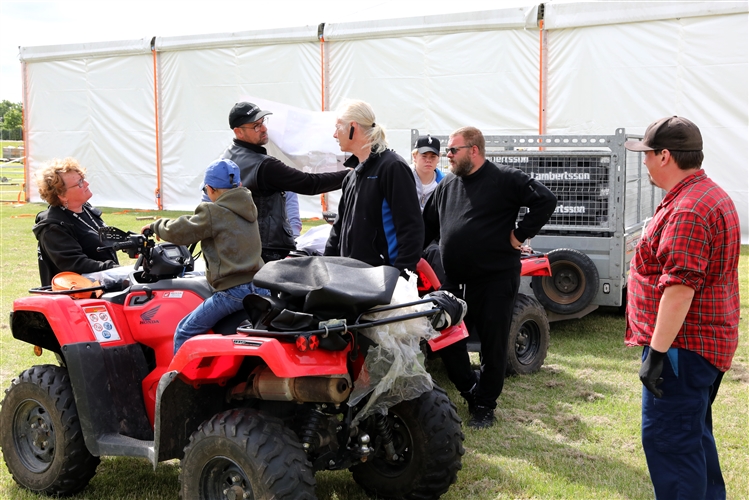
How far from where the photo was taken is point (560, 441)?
4.98 meters

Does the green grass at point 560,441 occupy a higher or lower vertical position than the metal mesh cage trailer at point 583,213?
lower

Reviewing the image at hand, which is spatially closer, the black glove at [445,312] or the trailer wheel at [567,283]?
the black glove at [445,312]

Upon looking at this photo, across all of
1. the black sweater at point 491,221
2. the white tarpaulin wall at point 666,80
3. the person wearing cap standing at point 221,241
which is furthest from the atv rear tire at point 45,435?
the white tarpaulin wall at point 666,80

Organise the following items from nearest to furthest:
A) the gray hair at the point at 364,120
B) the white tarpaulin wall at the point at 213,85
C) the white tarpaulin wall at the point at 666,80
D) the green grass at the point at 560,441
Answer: the green grass at the point at 560,441
the gray hair at the point at 364,120
the white tarpaulin wall at the point at 666,80
the white tarpaulin wall at the point at 213,85

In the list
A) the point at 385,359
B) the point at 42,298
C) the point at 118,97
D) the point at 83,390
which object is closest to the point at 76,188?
the point at 42,298

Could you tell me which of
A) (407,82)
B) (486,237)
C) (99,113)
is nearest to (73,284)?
(486,237)

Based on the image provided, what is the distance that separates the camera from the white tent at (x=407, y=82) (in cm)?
1416

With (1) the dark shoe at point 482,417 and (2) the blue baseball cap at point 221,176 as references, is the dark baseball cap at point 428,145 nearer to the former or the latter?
(1) the dark shoe at point 482,417

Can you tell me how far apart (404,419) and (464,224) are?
5.62 ft

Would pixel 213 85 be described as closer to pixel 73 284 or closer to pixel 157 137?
pixel 157 137

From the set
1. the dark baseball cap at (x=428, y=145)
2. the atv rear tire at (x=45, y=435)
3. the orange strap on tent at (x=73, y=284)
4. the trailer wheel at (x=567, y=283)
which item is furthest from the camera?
the trailer wheel at (x=567, y=283)

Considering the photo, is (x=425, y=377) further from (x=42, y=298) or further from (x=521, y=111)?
(x=521, y=111)

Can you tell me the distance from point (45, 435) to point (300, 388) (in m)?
1.66

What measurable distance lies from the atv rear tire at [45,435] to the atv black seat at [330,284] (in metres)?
1.38
